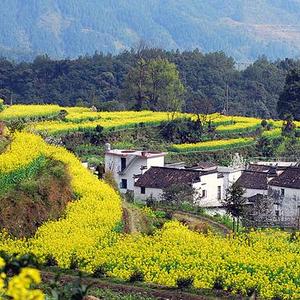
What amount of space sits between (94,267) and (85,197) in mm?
5681

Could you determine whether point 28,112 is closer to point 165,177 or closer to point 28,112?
point 28,112

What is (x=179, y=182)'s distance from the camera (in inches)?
1309

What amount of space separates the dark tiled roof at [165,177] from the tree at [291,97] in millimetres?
27293

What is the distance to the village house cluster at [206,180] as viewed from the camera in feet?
108

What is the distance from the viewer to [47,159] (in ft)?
73.2

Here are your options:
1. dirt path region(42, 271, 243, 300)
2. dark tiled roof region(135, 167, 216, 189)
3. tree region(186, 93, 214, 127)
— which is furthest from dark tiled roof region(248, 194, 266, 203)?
dirt path region(42, 271, 243, 300)

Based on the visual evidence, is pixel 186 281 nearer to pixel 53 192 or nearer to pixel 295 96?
pixel 53 192

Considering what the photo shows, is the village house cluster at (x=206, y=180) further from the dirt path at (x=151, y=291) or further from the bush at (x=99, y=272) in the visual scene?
the dirt path at (x=151, y=291)

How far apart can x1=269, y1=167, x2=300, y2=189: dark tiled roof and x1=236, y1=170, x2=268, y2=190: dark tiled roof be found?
1057mm

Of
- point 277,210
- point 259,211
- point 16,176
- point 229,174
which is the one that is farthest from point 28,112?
point 16,176

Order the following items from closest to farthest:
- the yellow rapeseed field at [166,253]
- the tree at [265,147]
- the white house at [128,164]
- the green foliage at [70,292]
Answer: the green foliage at [70,292] → the yellow rapeseed field at [166,253] → the white house at [128,164] → the tree at [265,147]

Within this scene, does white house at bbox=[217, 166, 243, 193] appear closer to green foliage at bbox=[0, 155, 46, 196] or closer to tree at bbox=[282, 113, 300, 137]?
tree at bbox=[282, 113, 300, 137]

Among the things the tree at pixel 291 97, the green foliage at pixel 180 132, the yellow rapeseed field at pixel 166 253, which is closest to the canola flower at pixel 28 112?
the green foliage at pixel 180 132

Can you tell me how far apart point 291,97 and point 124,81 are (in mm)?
15226
